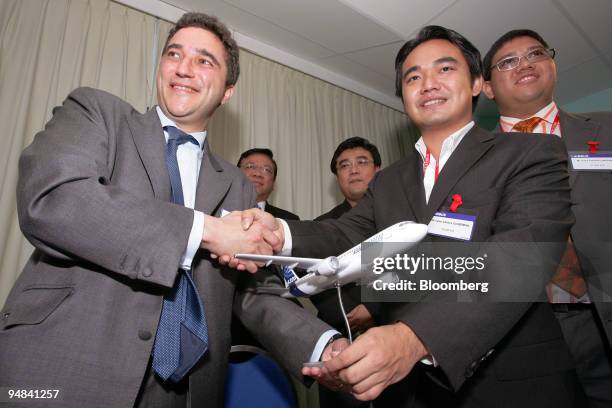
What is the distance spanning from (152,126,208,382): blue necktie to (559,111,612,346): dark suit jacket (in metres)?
1.70

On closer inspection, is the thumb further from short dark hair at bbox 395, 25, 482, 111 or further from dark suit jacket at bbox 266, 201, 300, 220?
dark suit jacket at bbox 266, 201, 300, 220

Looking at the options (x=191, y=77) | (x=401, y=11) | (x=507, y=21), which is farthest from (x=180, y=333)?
(x=507, y=21)

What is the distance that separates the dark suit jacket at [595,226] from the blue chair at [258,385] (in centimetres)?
143

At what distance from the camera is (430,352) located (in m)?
0.93

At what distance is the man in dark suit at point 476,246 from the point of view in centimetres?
93

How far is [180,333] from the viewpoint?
3.59 feet

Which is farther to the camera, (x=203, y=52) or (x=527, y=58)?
(x=527, y=58)

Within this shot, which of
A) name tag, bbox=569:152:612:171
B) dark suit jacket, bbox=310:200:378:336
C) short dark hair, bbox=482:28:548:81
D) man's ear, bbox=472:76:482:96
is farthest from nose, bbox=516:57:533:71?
dark suit jacket, bbox=310:200:378:336

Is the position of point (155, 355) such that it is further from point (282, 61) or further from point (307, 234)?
point (282, 61)

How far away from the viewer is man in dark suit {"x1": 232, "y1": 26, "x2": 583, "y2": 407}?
93 centimetres

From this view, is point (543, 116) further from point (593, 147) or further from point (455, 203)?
point (455, 203)

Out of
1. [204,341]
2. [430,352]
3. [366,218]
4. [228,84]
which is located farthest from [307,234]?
[228,84]

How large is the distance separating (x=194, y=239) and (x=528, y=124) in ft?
7.32

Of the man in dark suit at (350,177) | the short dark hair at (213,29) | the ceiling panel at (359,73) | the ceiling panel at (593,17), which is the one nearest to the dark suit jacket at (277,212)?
the man in dark suit at (350,177)
